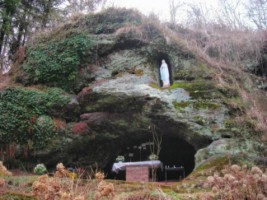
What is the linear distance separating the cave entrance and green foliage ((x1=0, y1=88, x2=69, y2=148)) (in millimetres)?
2856

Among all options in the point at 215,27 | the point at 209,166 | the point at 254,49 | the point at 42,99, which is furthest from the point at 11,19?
the point at 209,166

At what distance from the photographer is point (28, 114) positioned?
37.6 feet

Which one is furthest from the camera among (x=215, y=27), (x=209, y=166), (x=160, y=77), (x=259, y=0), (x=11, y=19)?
(x=259, y=0)

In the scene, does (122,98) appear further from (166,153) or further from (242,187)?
(242,187)

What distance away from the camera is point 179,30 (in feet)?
45.9

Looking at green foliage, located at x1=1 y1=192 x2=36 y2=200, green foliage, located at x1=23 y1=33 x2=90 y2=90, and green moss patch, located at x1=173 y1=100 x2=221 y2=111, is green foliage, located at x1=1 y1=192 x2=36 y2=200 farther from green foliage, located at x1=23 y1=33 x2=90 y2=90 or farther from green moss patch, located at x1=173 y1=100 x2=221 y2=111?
green foliage, located at x1=23 y1=33 x2=90 y2=90

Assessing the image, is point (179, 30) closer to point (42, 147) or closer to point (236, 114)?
point (236, 114)

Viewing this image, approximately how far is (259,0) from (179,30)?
21.7 feet

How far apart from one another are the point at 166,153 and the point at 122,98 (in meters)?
3.55

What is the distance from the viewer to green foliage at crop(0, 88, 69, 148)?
11.2 meters

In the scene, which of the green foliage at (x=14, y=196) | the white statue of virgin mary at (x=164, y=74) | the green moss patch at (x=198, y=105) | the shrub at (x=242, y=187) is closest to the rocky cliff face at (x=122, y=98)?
the green moss patch at (x=198, y=105)

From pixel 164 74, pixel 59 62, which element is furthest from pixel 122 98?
pixel 59 62

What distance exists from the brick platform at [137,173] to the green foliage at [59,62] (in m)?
3.95

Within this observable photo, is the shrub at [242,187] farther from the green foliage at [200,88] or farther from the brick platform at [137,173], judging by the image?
the green foliage at [200,88]
